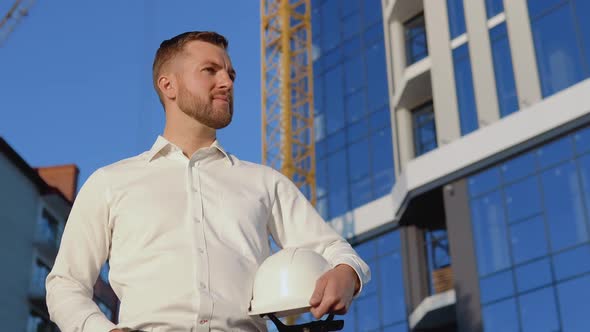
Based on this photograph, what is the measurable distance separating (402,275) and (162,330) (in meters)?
31.4

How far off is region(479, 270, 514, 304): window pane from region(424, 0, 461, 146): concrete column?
16.4ft

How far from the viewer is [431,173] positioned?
104 feet

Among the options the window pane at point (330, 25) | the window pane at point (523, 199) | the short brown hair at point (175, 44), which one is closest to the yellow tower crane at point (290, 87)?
the window pane at point (330, 25)

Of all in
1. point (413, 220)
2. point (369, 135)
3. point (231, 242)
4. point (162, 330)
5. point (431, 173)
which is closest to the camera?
point (162, 330)

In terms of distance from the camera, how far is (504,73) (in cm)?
2922

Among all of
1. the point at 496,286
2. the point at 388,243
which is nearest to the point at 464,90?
the point at 496,286

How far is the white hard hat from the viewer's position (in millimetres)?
3367

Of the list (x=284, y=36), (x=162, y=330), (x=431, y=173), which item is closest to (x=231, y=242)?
(x=162, y=330)

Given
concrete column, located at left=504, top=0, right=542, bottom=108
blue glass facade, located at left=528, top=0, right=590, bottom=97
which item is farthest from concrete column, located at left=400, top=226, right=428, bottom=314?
blue glass facade, located at left=528, top=0, right=590, bottom=97

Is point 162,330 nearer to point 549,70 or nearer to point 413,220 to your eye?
point 549,70

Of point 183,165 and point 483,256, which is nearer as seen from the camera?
point 183,165

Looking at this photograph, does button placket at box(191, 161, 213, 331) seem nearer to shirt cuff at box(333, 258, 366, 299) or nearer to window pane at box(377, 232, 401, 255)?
shirt cuff at box(333, 258, 366, 299)

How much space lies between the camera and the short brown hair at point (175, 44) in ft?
13.2

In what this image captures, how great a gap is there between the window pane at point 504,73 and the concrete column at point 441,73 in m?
2.14
